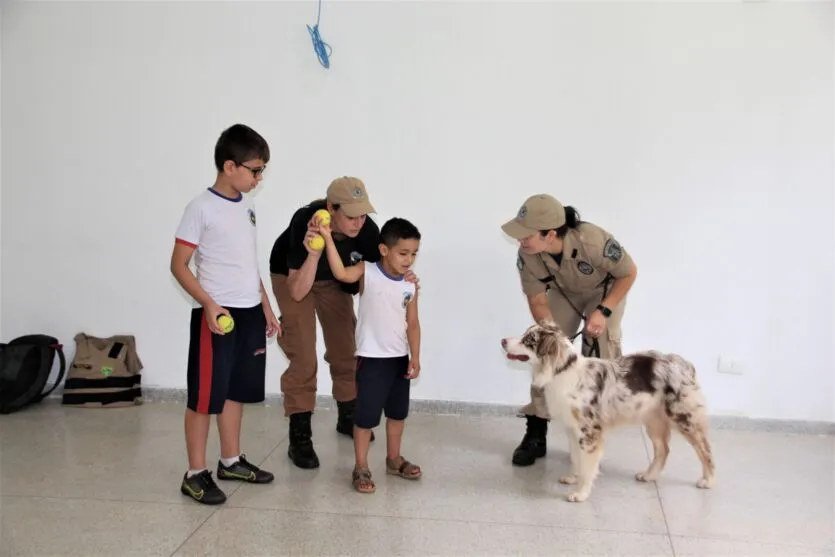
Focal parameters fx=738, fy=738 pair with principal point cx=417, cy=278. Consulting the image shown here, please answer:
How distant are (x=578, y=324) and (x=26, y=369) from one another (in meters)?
3.40

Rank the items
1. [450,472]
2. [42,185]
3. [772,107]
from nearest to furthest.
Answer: [450,472] → [772,107] → [42,185]

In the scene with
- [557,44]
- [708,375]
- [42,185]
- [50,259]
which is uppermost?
[557,44]

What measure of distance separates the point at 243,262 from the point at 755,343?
10.1 ft

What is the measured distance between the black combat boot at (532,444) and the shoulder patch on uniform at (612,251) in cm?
94

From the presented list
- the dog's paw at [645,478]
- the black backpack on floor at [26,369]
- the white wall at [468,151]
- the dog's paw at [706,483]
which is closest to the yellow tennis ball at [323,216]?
the white wall at [468,151]

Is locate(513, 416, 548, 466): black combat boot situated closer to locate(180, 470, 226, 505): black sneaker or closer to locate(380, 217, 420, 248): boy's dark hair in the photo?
locate(380, 217, 420, 248): boy's dark hair

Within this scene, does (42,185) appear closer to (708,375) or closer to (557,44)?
(557,44)

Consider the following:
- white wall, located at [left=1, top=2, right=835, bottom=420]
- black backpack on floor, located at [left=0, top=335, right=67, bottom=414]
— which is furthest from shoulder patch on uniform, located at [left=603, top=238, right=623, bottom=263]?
black backpack on floor, located at [left=0, top=335, right=67, bottom=414]

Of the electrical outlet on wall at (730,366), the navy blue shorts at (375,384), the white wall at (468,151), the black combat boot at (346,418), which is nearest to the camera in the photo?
the navy blue shorts at (375,384)

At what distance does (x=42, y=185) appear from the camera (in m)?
4.89

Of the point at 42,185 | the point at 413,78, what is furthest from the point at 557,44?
the point at 42,185

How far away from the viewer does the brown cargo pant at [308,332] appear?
12.0ft

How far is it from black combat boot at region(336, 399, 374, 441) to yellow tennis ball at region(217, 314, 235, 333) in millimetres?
1267

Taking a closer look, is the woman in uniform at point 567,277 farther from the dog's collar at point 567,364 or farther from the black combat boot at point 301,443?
the black combat boot at point 301,443
